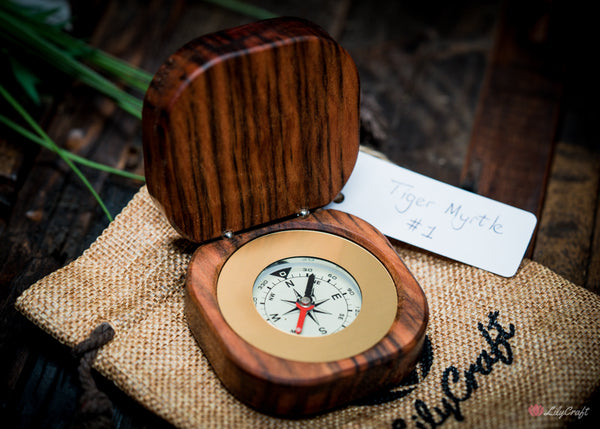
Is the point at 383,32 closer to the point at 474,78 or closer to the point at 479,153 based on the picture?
the point at 474,78

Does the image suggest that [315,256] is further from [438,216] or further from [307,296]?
[438,216]

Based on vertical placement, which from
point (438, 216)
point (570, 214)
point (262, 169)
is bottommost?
point (570, 214)

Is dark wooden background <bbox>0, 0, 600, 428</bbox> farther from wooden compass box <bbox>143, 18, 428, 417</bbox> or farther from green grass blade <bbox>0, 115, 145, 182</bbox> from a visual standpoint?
wooden compass box <bbox>143, 18, 428, 417</bbox>

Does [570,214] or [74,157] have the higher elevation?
[74,157]

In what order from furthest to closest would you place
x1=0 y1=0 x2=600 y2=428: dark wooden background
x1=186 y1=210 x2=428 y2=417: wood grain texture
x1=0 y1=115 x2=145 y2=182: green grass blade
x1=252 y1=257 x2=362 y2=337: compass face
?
x1=0 y1=115 x2=145 y2=182: green grass blade → x1=0 y1=0 x2=600 y2=428: dark wooden background → x1=252 y1=257 x2=362 y2=337: compass face → x1=186 y1=210 x2=428 y2=417: wood grain texture

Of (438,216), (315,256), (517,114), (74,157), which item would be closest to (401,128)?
(517,114)

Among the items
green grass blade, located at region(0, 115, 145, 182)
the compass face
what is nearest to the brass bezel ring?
the compass face

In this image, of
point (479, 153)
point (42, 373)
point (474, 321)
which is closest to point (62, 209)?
point (42, 373)
